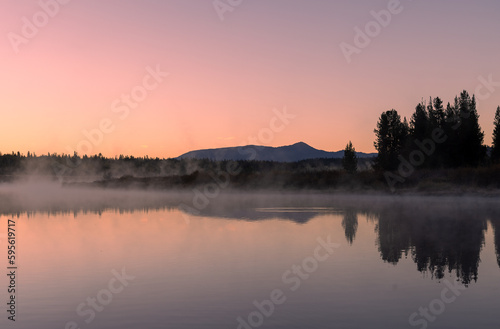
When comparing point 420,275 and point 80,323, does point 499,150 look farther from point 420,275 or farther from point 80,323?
point 80,323

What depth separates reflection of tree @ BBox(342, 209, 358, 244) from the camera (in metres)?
25.8

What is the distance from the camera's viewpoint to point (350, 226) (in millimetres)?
31031

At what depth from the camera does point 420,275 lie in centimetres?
1630

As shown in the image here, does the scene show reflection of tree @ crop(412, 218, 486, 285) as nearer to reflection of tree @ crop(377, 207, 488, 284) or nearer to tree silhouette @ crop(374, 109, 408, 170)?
reflection of tree @ crop(377, 207, 488, 284)

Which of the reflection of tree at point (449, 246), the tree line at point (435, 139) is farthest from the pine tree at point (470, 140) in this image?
the reflection of tree at point (449, 246)

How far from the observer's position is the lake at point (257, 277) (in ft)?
38.5

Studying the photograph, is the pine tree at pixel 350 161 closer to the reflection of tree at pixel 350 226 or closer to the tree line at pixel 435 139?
the tree line at pixel 435 139

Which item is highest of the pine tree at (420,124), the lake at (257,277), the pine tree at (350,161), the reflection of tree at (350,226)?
the pine tree at (420,124)

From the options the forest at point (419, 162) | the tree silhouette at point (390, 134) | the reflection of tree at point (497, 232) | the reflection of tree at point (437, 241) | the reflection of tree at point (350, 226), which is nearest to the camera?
the reflection of tree at point (437, 241)

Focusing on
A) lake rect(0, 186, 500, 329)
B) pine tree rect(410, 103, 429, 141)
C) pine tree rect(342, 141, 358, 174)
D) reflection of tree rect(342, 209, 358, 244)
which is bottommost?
lake rect(0, 186, 500, 329)

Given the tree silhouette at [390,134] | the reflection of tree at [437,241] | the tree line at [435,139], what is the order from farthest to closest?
the tree silhouette at [390,134], the tree line at [435,139], the reflection of tree at [437,241]

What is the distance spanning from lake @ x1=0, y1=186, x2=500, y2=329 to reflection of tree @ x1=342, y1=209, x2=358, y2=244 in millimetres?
291

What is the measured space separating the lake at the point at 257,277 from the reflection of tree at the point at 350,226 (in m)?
0.29

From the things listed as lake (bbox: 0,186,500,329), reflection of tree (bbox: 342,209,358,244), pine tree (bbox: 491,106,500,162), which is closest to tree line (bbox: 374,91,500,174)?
pine tree (bbox: 491,106,500,162)
